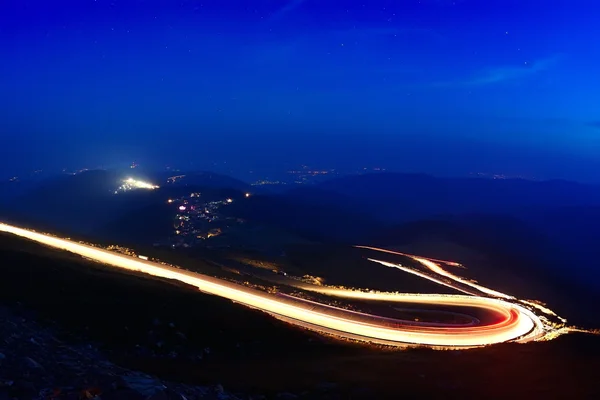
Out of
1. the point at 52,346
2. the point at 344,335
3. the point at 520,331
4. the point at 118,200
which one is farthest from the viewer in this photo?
the point at 118,200

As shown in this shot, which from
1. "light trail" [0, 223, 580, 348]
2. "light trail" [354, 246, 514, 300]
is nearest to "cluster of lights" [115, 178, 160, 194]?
"light trail" [354, 246, 514, 300]

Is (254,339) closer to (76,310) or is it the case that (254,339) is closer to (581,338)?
(76,310)

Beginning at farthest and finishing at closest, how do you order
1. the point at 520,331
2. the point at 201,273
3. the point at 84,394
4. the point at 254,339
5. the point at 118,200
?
the point at 118,200
the point at 201,273
the point at 520,331
the point at 254,339
the point at 84,394

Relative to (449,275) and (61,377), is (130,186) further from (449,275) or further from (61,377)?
(61,377)

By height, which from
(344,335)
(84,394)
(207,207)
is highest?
(207,207)

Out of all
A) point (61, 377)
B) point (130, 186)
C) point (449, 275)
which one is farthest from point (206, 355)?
point (130, 186)

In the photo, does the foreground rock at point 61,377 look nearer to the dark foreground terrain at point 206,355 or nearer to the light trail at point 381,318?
the dark foreground terrain at point 206,355

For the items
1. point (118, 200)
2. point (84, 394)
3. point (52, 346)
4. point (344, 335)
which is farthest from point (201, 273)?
point (118, 200)
